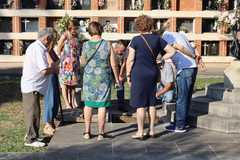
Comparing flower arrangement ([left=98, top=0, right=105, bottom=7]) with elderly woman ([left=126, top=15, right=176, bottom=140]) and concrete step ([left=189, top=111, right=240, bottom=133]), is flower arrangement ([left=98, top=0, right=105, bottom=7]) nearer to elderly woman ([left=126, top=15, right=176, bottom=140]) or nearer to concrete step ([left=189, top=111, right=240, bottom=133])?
concrete step ([left=189, top=111, right=240, bottom=133])

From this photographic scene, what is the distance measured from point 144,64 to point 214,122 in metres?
1.61

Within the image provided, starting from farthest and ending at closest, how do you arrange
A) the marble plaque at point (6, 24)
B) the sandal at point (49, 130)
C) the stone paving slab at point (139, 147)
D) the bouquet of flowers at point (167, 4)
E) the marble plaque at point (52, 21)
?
the marble plaque at point (52, 21) → the marble plaque at point (6, 24) → the bouquet of flowers at point (167, 4) → the sandal at point (49, 130) → the stone paving slab at point (139, 147)

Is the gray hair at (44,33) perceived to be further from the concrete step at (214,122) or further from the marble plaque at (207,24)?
the marble plaque at (207,24)

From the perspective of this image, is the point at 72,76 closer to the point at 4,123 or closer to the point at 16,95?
the point at 4,123

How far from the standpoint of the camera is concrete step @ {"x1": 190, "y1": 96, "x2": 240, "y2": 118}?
16.0ft

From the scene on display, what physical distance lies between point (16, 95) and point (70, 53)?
324 cm

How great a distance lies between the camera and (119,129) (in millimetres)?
4727

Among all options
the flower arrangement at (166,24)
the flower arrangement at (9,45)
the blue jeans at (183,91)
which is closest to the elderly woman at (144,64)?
the blue jeans at (183,91)

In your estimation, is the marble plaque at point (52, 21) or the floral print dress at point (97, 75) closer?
the floral print dress at point (97, 75)

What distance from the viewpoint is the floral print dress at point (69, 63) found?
5789 millimetres

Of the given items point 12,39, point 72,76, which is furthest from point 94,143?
point 12,39

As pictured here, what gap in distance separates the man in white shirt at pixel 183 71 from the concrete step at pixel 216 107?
0.70 m

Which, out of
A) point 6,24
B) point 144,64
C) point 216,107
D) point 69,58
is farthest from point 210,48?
point 144,64

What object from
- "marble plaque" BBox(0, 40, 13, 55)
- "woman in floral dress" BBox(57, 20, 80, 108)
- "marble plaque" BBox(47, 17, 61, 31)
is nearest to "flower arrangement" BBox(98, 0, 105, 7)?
"marble plaque" BBox(47, 17, 61, 31)
